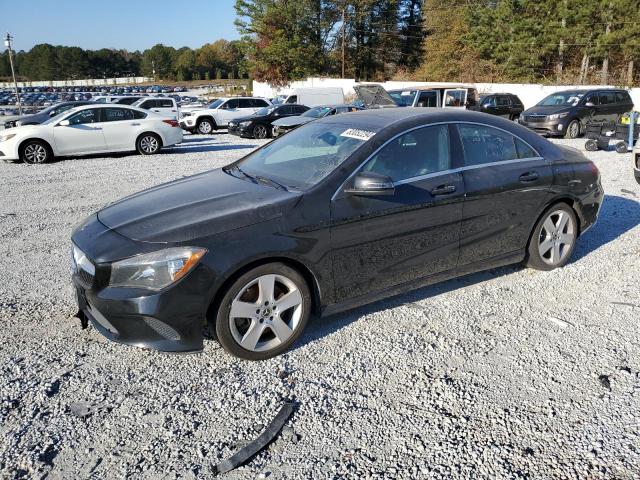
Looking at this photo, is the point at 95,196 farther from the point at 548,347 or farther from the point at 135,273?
the point at 548,347

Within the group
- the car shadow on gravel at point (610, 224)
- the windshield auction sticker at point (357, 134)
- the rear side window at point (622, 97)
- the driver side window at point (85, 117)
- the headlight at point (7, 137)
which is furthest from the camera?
the rear side window at point (622, 97)

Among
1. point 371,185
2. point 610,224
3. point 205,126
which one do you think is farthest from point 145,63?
point 371,185

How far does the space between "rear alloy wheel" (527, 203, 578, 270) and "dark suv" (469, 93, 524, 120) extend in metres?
A: 18.4

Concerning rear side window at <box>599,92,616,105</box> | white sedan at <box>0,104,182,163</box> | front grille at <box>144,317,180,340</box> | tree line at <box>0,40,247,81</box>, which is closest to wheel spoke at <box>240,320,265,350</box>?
front grille at <box>144,317,180,340</box>

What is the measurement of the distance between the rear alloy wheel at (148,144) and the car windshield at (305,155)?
10.9 m

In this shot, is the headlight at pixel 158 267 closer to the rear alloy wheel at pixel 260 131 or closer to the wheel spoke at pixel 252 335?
the wheel spoke at pixel 252 335

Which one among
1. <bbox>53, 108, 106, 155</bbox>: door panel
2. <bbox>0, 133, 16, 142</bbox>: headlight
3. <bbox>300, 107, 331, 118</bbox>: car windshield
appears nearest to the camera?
<bbox>0, 133, 16, 142</bbox>: headlight

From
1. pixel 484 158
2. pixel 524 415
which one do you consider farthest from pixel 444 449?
pixel 484 158

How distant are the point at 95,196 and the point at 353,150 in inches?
255

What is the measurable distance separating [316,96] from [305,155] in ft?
83.4

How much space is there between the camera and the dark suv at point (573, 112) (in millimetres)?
17375

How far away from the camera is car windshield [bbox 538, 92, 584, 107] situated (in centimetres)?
1794

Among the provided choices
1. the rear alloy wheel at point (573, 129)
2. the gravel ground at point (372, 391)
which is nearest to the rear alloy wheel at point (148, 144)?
the gravel ground at point (372, 391)

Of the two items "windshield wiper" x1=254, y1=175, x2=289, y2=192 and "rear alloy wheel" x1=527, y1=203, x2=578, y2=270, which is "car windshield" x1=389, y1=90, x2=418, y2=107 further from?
"windshield wiper" x1=254, y1=175, x2=289, y2=192
